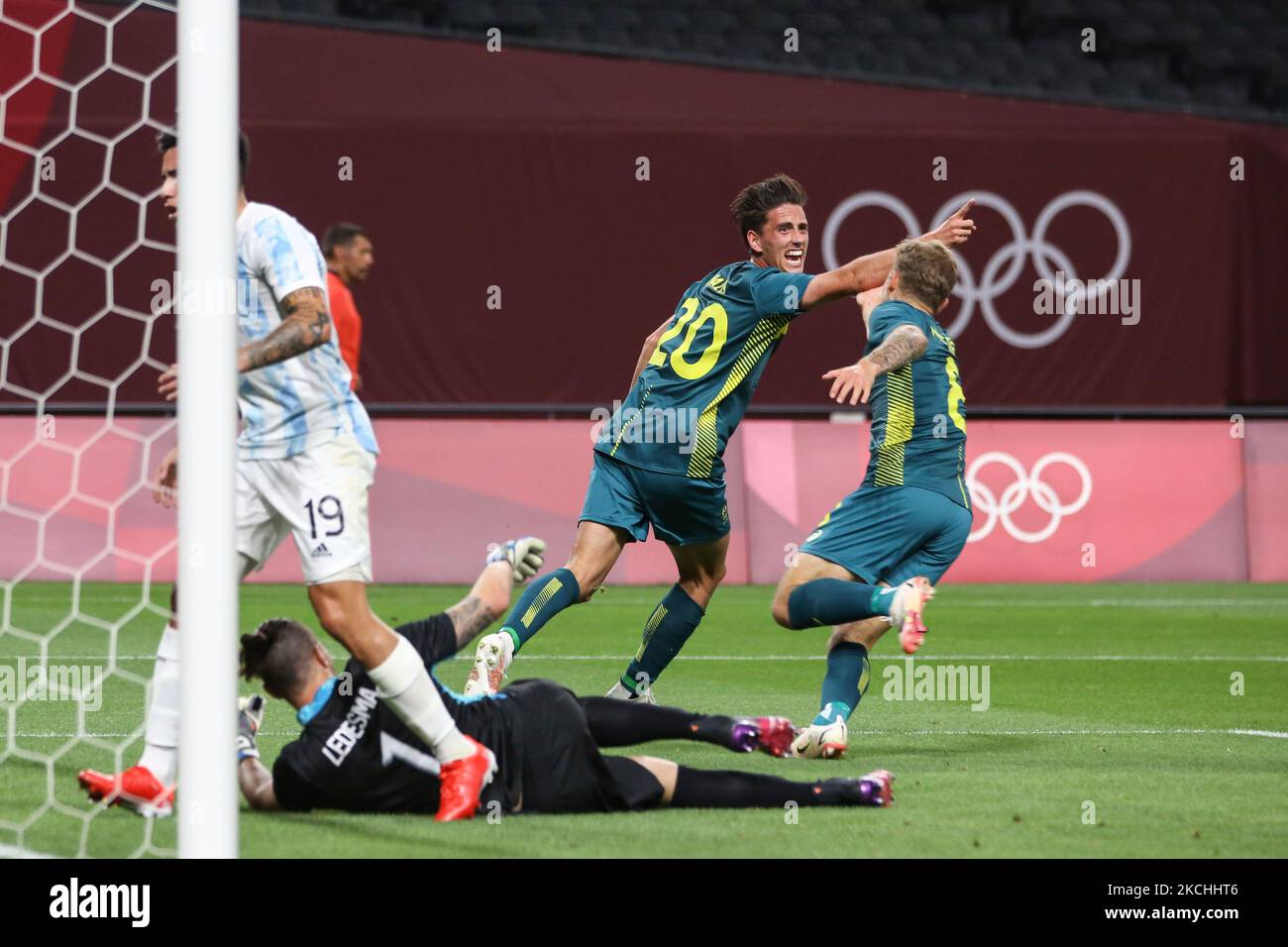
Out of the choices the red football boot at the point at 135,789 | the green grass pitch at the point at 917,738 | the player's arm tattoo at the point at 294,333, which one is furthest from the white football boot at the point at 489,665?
the player's arm tattoo at the point at 294,333

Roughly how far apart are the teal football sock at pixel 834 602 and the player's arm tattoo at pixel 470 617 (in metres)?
1.36

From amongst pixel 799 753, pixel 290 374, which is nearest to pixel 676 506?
pixel 799 753

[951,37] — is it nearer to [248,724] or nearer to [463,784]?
[248,724]

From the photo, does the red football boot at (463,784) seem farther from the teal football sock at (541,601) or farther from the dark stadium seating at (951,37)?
the dark stadium seating at (951,37)

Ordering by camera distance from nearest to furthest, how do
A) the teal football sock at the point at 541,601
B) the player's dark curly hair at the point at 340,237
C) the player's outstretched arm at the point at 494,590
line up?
1. the player's outstretched arm at the point at 494,590
2. the teal football sock at the point at 541,601
3. the player's dark curly hair at the point at 340,237

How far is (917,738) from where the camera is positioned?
6.60 metres

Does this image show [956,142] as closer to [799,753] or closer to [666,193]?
[666,193]

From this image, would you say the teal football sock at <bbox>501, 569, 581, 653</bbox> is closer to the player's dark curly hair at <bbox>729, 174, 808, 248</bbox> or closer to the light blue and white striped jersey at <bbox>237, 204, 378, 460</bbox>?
the player's dark curly hair at <bbox>729, 174, 808, 248</bbox>

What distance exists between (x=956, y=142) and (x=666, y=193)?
9.23 feet

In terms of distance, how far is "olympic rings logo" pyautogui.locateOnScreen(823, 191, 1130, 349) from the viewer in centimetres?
1720

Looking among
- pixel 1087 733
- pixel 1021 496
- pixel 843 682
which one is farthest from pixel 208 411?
pixel 1021 496

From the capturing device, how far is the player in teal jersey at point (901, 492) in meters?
6.20

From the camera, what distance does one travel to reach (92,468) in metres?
12.4
